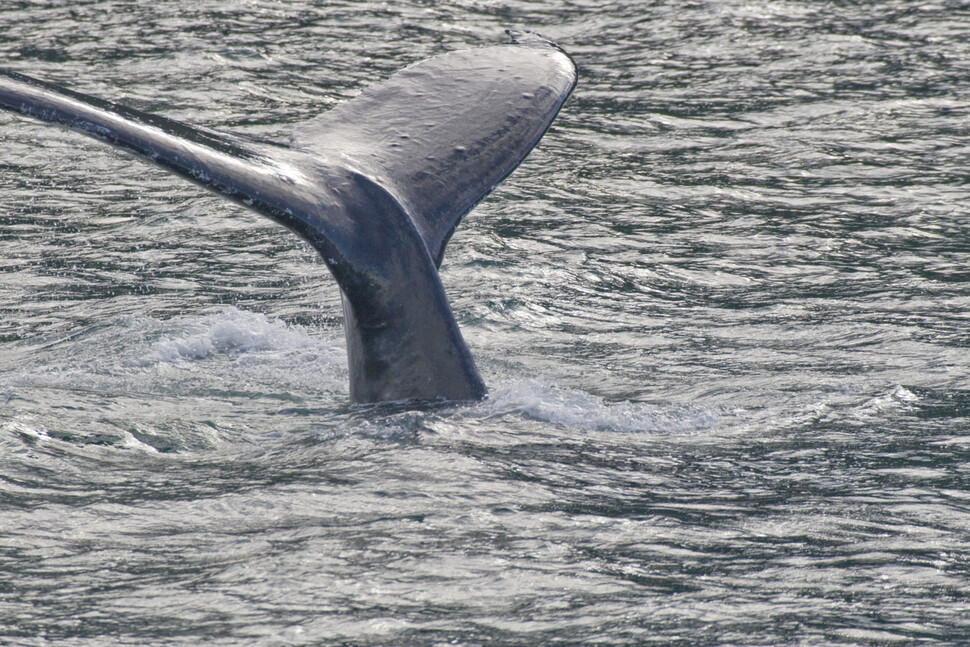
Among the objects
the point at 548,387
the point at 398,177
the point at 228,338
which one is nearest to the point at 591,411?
the point at 548,387

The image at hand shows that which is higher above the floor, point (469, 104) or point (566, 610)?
point (469, 104)

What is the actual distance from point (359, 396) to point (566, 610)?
2069 millimetres

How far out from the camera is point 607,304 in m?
9.24

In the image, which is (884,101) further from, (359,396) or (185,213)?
(359,396)

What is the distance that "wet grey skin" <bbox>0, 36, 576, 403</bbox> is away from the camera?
5.29 meters

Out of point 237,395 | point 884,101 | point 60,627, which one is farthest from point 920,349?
point 884,101

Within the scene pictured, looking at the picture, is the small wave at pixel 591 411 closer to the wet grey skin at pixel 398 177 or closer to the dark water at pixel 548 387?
the dark water at pixel 548 387

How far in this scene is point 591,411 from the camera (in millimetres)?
6594

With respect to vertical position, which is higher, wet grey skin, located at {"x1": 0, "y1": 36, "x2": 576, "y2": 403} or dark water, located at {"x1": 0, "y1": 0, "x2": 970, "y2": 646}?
wet grey skin, located at {"x1": 0, "y1": 36, "x2": 576, "y2": 403}

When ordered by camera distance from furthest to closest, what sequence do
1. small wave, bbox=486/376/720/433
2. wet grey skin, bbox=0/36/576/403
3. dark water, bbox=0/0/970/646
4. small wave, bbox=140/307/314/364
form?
small wave, bbox=140/307/314/364, small wave, bbox=486/376/720/433, wet grey skin, bbox=0/36/576/403, dark water, bbox=0/0/970/646

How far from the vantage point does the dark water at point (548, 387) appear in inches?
180

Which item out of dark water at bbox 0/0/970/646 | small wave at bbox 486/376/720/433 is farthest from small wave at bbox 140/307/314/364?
→ small wave at bbox 486/376/720/433

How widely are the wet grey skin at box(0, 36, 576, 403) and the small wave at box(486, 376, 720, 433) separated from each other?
0.34 meters

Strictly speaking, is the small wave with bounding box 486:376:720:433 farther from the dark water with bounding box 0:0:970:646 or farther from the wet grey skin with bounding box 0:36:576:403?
the wet grey skin with bounding box 0:36:576:403
